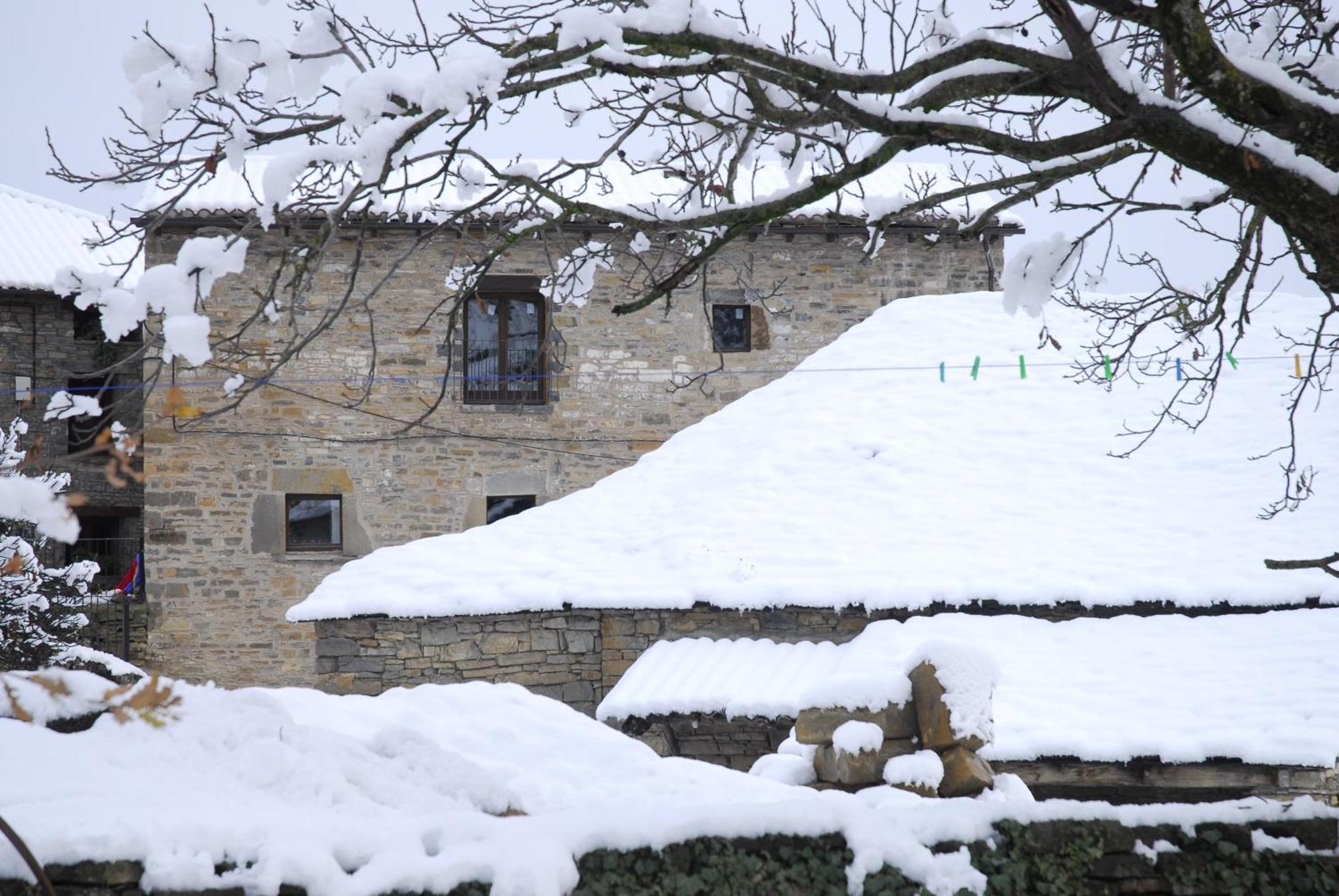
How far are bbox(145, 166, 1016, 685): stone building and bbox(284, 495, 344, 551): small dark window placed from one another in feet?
0.06

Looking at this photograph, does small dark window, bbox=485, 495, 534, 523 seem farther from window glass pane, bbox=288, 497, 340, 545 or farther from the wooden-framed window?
window glass pane, bbox=288, 497, 340, 545

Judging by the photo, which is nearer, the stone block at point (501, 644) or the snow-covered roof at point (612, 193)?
the stone block at point (501, 644)

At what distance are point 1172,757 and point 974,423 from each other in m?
4.23

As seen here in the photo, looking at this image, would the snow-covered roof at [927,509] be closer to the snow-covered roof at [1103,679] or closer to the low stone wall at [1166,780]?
the snow-covered roof at [1103,679]

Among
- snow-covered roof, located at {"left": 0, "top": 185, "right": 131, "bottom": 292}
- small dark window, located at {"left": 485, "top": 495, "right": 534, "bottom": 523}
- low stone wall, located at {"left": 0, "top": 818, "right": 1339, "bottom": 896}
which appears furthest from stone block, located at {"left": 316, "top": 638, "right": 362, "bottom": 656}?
snow-covered roof, located at {"left": 0, "top": 185, "right": 131, "bottom": 292}

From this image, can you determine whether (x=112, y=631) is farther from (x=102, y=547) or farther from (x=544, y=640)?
(x=544, y=640)

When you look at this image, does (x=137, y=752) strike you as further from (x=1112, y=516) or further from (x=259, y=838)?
(x=1112, y=516)

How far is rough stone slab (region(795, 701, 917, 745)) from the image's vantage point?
189 inches

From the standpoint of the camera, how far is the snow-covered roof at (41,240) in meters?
17.8

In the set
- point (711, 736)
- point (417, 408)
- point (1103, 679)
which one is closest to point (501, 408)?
point (417, 408)

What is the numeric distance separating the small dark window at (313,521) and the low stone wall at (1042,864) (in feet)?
34.9

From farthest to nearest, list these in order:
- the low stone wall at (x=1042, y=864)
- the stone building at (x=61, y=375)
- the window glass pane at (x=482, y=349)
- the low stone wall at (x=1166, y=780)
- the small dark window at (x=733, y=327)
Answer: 1. the stone building at (x=61, y=375)
2. the small dark window at (x=733, y=327)
3. the window glass pane at (x=482, y=349)
4. the low stone wall at (x=1166, y=780)
5. the low stone wall at (x=1042, y=864)

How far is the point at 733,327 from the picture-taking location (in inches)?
565

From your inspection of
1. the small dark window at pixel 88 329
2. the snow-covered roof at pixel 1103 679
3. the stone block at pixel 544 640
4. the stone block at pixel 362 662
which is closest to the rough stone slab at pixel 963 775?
the snow-covered roof at pixel 1103 679
